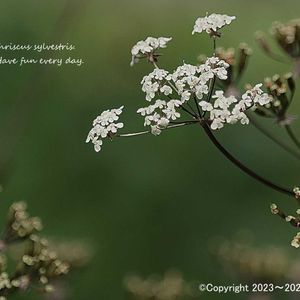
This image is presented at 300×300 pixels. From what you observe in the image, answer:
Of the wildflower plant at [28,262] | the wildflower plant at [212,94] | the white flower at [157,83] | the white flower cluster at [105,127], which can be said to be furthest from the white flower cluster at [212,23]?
the wildflower plant at [28,262]

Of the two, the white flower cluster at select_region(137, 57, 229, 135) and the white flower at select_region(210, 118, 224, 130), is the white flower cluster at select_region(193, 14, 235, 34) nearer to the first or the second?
the white flower cluster at select_region(137, 57, 229, 135)

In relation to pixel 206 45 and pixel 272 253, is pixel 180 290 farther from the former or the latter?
pixel 206 45

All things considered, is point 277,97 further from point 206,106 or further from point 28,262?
point 28,262

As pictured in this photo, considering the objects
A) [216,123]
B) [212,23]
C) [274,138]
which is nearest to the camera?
[216,123]

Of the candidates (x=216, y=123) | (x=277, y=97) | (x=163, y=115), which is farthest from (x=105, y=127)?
(x=277, y=97)

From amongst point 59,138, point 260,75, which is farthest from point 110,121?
point 260,75

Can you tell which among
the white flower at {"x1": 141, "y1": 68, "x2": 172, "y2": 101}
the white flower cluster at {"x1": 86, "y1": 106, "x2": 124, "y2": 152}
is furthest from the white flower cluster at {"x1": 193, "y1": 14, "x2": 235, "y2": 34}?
the white flower cluster at {"x1": 86, "y1": 106, "x2": 124, "y2": 152}
